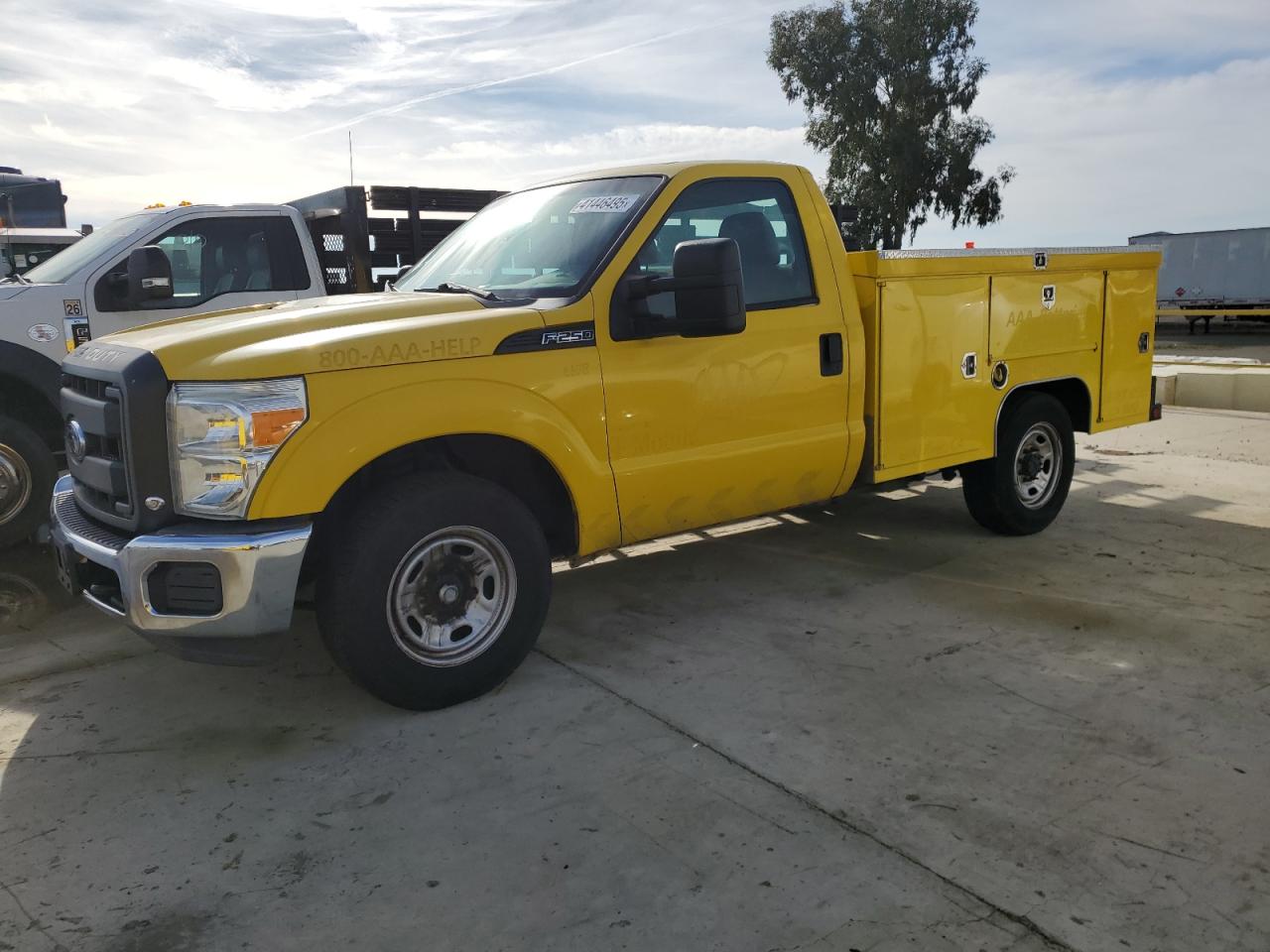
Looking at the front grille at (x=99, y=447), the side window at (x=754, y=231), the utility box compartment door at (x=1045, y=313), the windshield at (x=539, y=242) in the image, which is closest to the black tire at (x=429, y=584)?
the front grille at (x=99, y=447)

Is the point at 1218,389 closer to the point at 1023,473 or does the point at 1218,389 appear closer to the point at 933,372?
the point at 1023,473

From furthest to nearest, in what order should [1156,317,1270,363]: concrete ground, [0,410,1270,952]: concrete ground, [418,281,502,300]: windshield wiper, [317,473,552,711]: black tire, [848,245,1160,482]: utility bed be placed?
[1156,317,1270,363]: concrete ground, [848,245,1160,482]: utility bed, [418,281,502,300]: windshield wiper, [317,473,552,711]: black tire, [0,410,1270,952]: concrete ground

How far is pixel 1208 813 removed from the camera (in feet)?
10.4

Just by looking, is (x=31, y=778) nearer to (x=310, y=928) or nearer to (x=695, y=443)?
(x=310, y=928)

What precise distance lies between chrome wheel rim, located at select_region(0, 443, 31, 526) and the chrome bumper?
10.5ft

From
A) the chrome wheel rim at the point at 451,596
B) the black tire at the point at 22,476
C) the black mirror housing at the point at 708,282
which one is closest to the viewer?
the chrome wheel rim at the point at 451,596

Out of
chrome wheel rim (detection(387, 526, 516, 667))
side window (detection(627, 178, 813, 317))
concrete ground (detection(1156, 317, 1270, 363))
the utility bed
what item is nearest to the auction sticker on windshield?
side window (detection(627, 178, 813, 317))

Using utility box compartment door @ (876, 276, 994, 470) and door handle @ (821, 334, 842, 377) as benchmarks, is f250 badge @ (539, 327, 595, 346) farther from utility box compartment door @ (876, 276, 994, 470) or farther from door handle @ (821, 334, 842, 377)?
utility box compartment door @ (876, 276, 994, 470)

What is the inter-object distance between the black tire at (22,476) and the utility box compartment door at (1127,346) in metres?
6.37

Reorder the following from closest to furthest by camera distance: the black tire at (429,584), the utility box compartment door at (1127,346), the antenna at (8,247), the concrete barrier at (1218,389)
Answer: the black tire at (429,584) < the utility box compartment door at (1127,346) < the antenna at (8,247) < the concrete barrier at (1218,389)

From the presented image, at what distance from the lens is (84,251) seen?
6.86 metres

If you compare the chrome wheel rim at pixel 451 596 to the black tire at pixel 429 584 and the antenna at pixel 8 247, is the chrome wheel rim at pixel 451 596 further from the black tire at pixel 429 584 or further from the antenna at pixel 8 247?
the antenna at pixel 8 247

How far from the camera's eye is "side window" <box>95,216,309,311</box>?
6.65 metres

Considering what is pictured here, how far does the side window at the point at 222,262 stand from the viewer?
6648 mm
